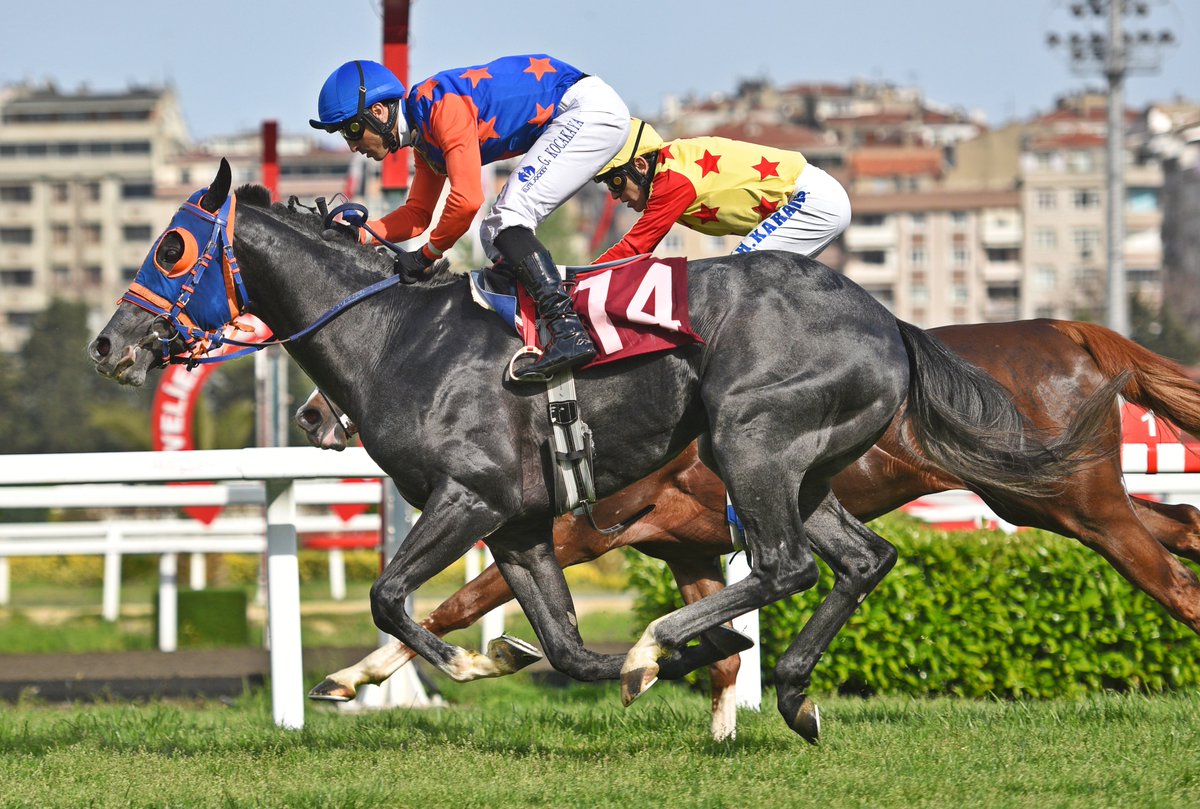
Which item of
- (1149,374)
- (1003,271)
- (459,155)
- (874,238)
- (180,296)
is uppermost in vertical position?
(874,238)

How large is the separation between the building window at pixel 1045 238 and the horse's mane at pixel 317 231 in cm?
8260

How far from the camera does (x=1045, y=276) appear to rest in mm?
83062

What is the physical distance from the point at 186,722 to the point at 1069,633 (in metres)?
3.39

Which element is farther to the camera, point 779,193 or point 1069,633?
point 1069,633

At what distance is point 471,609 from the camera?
4969 mm

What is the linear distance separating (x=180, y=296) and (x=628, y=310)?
135cm

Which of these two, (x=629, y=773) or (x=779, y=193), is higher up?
(x=779, y=193)

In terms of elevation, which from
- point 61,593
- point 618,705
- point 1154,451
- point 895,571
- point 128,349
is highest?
point 128,349

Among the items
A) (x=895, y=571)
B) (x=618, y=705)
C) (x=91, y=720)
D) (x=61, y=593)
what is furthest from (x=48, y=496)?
(x=61, y=593)

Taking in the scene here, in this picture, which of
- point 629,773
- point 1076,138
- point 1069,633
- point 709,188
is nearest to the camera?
point 629,773

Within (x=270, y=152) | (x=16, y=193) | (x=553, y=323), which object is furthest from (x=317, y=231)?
(x=16, y=193)

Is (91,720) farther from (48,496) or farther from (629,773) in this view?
(48,496)

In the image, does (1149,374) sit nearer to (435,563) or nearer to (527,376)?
(527,376)

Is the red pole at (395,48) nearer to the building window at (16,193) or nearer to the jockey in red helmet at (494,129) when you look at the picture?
the jockey in red helmet at (494,129)
